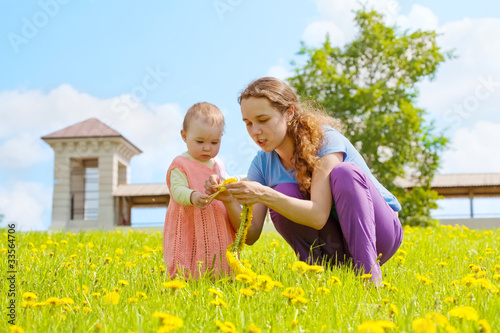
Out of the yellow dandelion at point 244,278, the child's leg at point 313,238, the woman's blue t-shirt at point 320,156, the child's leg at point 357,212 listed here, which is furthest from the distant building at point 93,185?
the yellow dandelion at point 244,278

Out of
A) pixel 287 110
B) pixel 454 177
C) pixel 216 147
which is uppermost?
pixel 454 177

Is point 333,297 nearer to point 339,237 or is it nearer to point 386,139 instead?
point 339,237

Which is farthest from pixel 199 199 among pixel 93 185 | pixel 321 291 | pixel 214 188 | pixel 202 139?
pixel 93 185

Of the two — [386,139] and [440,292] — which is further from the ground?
[386,139]

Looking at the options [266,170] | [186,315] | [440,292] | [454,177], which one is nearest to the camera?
[186,315]

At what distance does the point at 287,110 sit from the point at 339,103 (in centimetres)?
1645

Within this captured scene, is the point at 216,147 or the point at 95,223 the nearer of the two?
the point at 216,147

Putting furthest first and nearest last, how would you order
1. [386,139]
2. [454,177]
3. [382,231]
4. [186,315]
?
[454,177] < [386,139] < [382,231] < [186,315]

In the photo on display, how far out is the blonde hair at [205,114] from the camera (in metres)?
2.71

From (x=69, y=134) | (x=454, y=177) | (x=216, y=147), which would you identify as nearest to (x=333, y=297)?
(x=216, y=147)

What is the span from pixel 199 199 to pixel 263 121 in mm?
550

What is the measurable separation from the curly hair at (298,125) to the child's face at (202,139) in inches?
9.9

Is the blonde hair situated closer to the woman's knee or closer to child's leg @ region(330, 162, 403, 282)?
the woman's knee

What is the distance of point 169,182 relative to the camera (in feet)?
9.51
